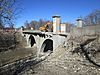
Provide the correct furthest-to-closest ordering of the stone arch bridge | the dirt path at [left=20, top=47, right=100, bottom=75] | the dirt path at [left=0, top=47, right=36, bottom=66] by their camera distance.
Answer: the dirt path at [left=0, top=47, right=36, bottom=66] → the stone arch bridge → the dirt path at [left=20, top=47, right=100, bottom=75]

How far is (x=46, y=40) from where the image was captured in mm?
28672

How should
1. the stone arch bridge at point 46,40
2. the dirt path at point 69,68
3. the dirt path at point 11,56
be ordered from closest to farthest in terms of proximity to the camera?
1. the dirt path at point 69,68
2. the stone arch bridge at point 46,40
3. the dirt path at point 11,56

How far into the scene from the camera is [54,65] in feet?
46.1

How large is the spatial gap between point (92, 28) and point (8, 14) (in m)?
9.36

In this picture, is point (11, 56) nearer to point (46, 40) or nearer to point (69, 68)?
point (46, 40)

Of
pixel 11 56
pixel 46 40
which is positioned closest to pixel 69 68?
pixel 46 40

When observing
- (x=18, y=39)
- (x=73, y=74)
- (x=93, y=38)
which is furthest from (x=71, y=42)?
(x=18, y=39)

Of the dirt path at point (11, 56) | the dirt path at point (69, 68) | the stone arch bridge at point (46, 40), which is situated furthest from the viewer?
the dirt path at point (11, 56)

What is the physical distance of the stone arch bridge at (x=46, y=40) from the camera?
19.9 m

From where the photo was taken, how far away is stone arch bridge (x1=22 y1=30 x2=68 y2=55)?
65.3 feet

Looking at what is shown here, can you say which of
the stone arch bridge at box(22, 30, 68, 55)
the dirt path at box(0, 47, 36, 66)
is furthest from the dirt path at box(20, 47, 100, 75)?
the dirt path at box(0, 47, 36, 66)

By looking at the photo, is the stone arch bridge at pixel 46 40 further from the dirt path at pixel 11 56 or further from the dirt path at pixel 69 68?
the dirt path at pixel 69 68

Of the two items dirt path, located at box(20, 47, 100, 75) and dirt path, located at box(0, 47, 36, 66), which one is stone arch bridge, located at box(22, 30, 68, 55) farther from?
dirt path, located at box(20, 47, 100, 75)

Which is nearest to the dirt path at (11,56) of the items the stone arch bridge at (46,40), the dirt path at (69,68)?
the stone arch bridge at (46,40)
